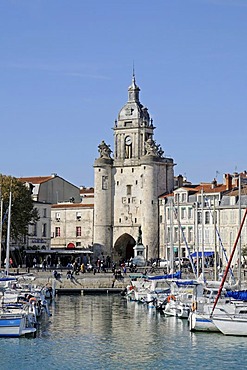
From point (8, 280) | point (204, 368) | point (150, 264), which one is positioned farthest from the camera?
point (150, 264)

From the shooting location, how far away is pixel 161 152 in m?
103

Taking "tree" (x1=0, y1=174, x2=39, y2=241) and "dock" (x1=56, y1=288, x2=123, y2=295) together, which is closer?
"dock" (x1=56, y1=288, x2=123, y2=295)

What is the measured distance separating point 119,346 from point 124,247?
62.8m

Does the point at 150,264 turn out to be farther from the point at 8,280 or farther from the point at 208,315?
the point at 208,315

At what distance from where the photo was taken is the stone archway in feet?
340

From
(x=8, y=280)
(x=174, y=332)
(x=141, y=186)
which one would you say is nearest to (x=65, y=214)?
(x=141, y=186)

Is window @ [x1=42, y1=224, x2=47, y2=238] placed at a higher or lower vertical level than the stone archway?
higher

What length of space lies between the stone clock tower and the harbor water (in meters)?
46.2

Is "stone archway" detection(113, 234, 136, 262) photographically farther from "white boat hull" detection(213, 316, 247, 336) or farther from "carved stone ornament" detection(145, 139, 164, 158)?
"white boat hull" detection(213, 316, 247, 336)

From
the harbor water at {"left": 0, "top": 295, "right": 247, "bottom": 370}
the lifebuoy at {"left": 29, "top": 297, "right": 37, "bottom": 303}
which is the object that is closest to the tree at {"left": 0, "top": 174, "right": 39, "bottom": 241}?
the harbor water at {"left": 0, "top": 295, "right": 247, "bottom": 370}

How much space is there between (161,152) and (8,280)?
48.2 meters

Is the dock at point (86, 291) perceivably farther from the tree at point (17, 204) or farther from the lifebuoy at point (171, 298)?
the lifebuoy at point (171, 298)

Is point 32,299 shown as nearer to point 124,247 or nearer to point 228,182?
point 228,182

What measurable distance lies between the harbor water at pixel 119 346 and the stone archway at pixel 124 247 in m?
48.9
